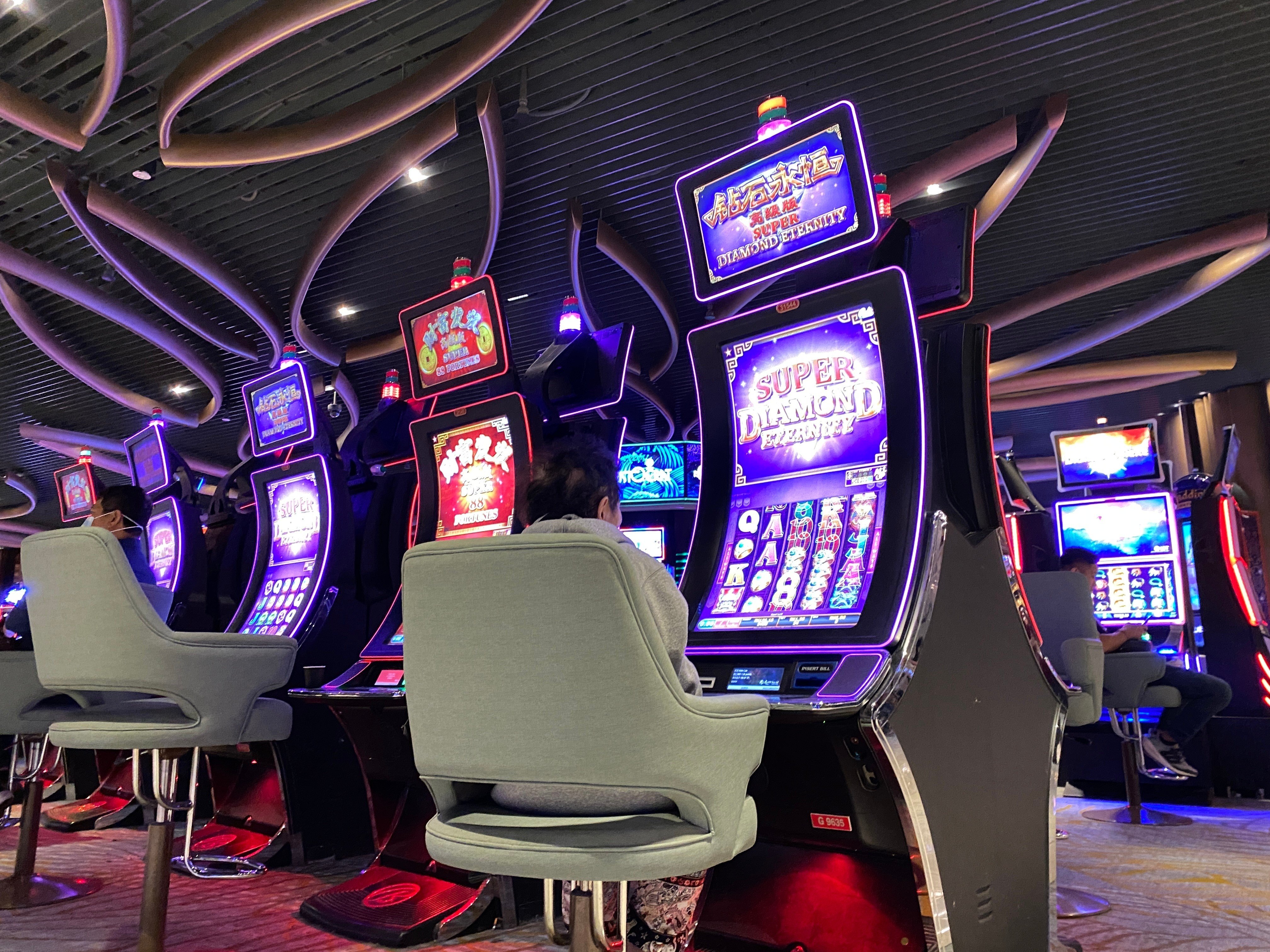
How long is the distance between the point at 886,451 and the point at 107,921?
2963 millimetres

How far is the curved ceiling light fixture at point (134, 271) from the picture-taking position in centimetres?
689

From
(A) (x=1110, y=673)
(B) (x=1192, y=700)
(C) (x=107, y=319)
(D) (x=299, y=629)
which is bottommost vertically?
(B) (x=1192, y=700)

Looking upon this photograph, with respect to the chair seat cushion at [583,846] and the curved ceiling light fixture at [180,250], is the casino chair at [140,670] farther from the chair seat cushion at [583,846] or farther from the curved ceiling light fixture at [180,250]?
the curved ceiling light fixture at [180,250]

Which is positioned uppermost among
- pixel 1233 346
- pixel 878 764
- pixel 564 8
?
pixel 564 8

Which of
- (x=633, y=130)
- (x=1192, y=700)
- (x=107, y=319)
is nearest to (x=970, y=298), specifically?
(x=1192, y=700)

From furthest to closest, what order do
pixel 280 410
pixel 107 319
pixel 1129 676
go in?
1. pixel 107 319
2. pixel 280 410
3. pixel 1129 676

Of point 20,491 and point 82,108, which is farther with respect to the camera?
point 20,491

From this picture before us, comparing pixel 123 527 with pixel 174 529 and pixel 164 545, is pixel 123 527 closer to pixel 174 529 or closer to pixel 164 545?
pixel 174 529

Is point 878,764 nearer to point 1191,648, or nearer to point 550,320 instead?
point 1191,648

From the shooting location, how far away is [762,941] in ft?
7.13

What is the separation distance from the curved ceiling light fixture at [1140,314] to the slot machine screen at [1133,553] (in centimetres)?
248

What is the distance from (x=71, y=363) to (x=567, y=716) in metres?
10.7

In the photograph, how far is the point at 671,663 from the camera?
4.46ft

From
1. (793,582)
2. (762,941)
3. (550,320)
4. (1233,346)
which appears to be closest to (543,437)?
(793,582)
